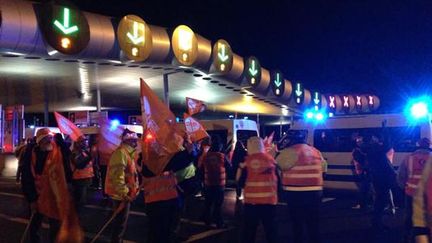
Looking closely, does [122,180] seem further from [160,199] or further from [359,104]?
[359,104]

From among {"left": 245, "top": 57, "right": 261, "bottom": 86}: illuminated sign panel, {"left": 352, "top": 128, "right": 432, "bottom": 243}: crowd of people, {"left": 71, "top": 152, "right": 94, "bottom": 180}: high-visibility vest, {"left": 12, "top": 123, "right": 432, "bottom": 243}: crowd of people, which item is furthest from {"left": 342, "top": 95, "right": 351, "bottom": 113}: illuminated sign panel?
{"left": 12, "top": 123, "right": 432, "bottom": 243}: crowd of people

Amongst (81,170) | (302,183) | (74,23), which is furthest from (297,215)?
(74,23)

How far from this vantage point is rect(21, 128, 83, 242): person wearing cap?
18.7 feet

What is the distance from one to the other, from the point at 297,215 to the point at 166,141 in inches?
86.7

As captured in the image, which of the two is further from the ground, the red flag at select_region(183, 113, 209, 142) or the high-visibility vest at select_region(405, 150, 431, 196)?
the red flag at select_region(183, 113, 209, 142)

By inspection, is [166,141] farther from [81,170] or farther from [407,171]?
[81,170]

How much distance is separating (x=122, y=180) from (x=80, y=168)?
2881 mm

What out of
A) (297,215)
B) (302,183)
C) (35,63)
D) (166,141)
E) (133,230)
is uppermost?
(35,63)

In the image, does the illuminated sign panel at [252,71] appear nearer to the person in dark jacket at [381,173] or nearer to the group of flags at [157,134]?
the person in dark jacket at [381,173]

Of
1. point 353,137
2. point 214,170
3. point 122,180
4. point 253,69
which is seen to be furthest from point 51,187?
point 253,69

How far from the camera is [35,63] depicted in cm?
1648

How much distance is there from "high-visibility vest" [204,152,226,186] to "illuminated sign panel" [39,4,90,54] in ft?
18.7

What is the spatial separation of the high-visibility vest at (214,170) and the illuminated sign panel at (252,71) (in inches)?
508

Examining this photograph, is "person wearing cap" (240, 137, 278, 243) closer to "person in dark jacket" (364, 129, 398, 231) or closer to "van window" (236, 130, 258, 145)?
"person in dark jacket" (364, 129, 398, 231)
